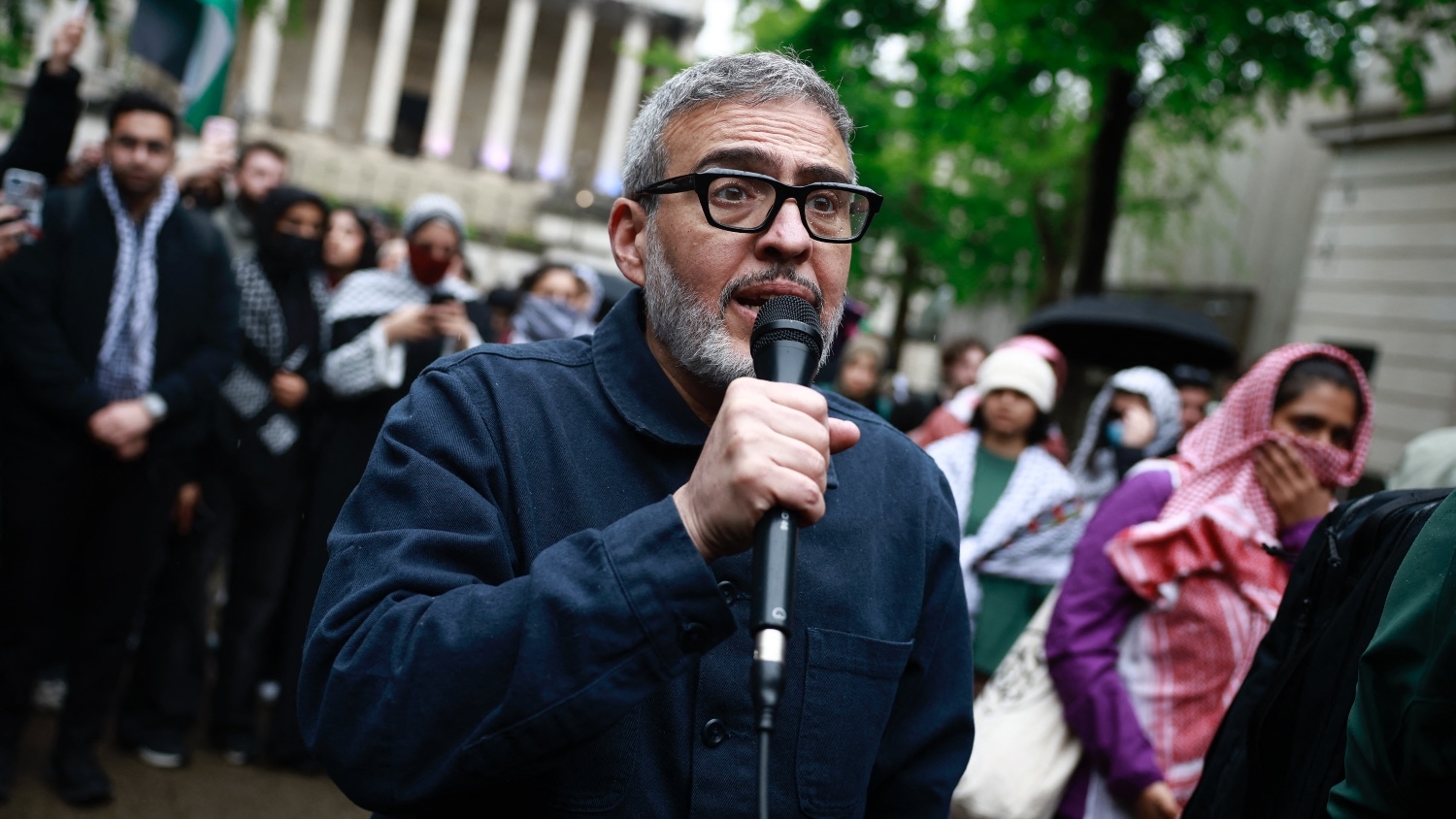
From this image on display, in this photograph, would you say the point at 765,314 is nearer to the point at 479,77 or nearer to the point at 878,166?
the point at 878,166

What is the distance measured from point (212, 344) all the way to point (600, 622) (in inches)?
160

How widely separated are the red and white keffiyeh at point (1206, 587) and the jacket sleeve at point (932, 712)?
4.65 ft

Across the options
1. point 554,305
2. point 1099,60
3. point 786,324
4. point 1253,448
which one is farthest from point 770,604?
point 1099,60

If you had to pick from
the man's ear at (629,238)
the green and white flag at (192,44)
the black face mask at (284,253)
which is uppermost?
the green and white flag at (192,44)

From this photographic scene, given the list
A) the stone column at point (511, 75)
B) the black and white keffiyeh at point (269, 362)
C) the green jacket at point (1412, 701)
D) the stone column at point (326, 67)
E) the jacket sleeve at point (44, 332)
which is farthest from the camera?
the stone column at point (511, 75)

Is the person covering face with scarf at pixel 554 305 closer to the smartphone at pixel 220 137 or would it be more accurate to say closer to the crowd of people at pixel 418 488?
the crowd of people at pixel 418 488

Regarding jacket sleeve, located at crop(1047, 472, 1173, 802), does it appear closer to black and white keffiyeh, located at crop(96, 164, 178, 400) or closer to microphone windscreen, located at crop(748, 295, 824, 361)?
microphone windscreen, located at crop(748, 295, 824, 361)

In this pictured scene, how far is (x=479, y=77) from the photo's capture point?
47.6 metres

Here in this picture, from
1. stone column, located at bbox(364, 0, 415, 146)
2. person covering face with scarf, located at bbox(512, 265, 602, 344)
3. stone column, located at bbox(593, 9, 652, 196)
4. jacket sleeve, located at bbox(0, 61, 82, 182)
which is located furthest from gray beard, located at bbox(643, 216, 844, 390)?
stone column, located at bbox(364, 0, 415, 146)

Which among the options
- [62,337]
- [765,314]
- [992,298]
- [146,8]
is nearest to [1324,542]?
[765,314]

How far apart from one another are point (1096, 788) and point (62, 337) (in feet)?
12.9

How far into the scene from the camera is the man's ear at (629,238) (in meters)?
2.02

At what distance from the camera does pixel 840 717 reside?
1.78 metres

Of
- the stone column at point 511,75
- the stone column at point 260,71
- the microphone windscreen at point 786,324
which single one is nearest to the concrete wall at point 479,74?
the stone column at point 511,75
